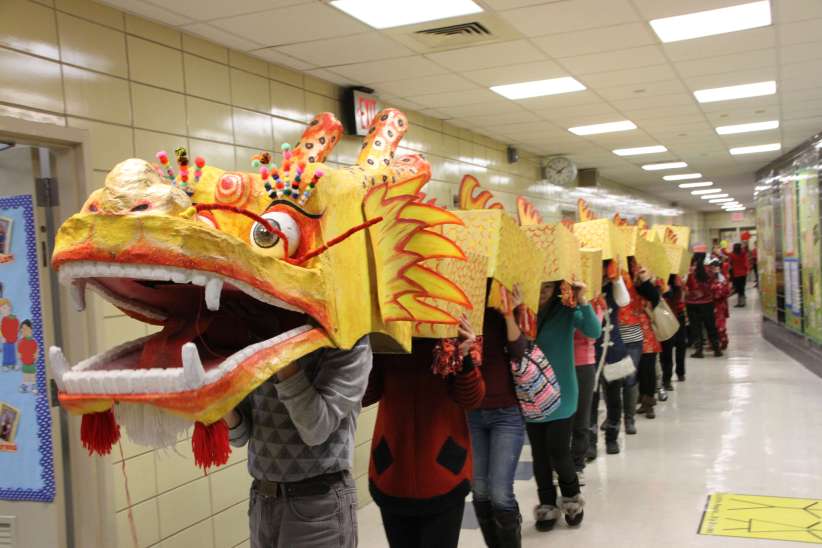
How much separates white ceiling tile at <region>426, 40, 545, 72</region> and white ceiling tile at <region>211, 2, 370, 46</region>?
0.78m

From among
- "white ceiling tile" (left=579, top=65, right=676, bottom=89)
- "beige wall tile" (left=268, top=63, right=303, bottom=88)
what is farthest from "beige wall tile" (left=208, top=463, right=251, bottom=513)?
"white ceiling tile" (left=579, top=65, right=676, bottom=89)

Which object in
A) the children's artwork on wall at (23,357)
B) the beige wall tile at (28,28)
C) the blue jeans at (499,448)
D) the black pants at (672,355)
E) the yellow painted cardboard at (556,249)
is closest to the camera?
the beige wall tile at (28,28)

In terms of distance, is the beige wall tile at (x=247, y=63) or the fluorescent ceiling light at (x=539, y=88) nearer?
the beige wall tile at (x=247, y=63)

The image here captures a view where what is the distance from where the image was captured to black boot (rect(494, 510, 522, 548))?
10.0ft

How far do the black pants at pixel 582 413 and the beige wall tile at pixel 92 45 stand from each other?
2926 millimetres

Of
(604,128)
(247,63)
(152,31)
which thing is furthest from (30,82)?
(604,128)

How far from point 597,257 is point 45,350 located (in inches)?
107

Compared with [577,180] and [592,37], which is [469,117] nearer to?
[592,37]

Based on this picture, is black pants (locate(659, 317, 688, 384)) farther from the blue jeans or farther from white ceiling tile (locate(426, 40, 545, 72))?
the blue jeans

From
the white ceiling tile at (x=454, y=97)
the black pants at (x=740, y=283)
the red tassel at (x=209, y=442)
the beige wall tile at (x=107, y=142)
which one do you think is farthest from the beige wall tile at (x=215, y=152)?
the black pants at (x=740, y=283)

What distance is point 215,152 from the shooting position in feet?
12.8

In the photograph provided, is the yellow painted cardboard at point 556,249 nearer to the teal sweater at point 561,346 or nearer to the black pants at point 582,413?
the teal sweater at point 561,346

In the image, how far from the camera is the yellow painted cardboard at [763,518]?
148 inches

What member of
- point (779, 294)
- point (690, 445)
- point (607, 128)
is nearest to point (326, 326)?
point (690, 445)
